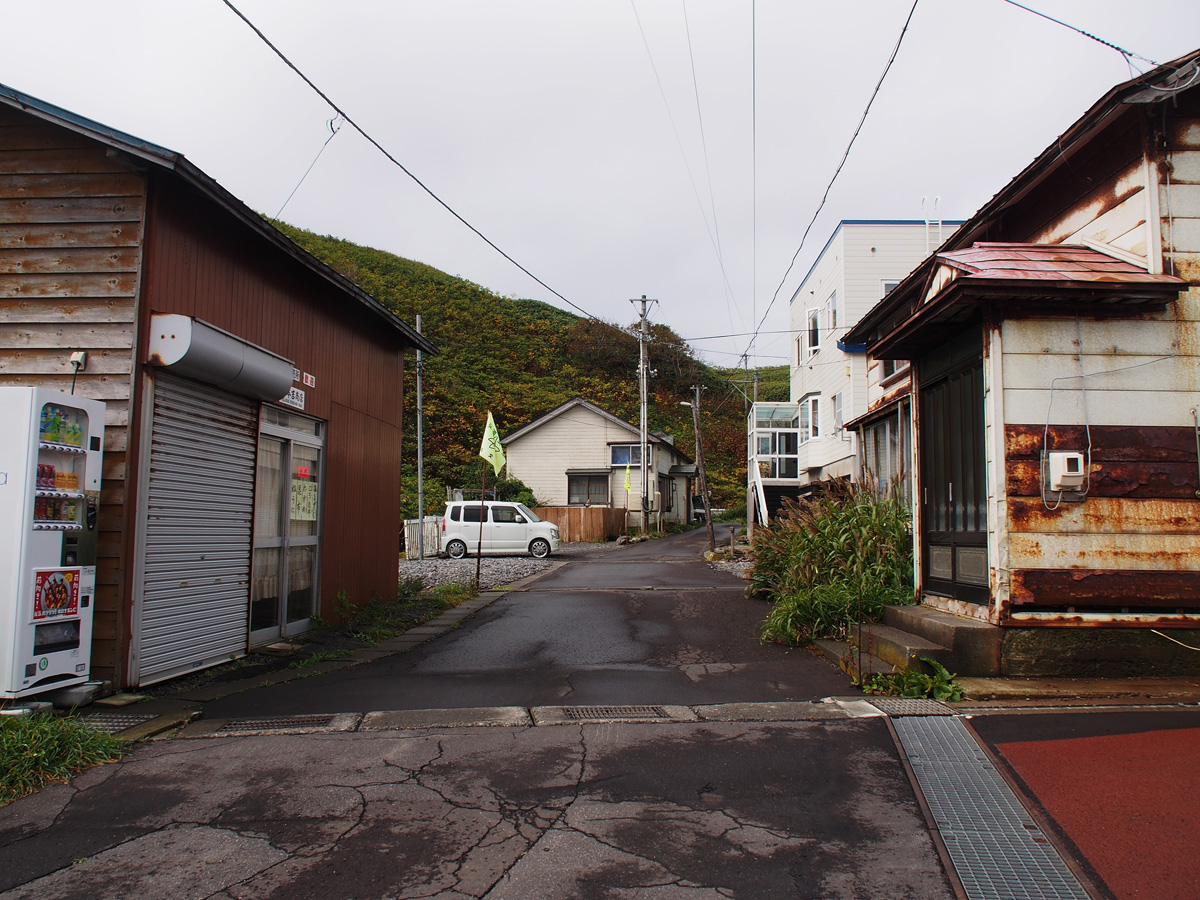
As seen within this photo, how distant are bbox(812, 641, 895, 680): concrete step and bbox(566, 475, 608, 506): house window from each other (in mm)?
27381

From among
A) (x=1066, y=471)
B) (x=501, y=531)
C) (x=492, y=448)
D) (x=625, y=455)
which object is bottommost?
(x=501, y=531)

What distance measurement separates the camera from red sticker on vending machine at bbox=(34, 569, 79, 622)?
5164 mm

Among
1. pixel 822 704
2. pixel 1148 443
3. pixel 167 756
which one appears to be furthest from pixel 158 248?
pixel 1148 443

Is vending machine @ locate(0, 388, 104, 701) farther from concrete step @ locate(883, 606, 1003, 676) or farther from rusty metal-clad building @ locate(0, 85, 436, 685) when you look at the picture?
concrete step @ locate(883, 606, 1003, 676)

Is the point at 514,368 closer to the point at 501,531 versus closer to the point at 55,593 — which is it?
the point at 501,531

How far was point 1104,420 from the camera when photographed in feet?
20.2

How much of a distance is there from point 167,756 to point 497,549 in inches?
716

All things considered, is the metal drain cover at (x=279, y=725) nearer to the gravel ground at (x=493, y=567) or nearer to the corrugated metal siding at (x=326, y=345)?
the corrugated metal siding at (x=326, y=345)

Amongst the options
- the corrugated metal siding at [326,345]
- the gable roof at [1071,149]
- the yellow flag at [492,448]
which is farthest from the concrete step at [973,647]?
the yellow flag at [492,448]

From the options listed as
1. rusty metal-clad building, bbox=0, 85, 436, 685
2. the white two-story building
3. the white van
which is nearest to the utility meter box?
rusty metal-clad building, bbox=0, 85, 436, 685

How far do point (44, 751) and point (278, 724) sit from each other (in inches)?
56.1

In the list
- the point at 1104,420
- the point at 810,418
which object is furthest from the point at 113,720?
the point at 810,418

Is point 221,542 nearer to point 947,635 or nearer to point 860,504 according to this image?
point 947,635

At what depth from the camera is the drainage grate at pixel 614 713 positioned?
18.7 ft
